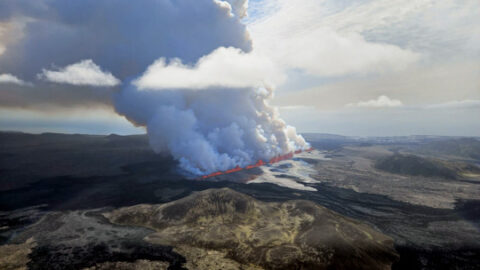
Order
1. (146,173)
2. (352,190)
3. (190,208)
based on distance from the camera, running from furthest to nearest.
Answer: (146,173)
(352,190)
(190,208)

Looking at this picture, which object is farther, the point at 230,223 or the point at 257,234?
the point at 230,223

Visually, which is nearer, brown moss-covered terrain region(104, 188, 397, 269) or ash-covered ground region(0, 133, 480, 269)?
brown moss-covered terrain region(104, 188, 397, 269)

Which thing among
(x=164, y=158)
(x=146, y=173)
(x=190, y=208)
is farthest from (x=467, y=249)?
(x=164, y=158)

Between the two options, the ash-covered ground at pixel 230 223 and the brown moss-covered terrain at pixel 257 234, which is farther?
the ash-covered ground at pixel 230 223

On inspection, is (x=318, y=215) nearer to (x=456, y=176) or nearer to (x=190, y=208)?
(x=190, y=208)

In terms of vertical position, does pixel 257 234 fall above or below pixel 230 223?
below
